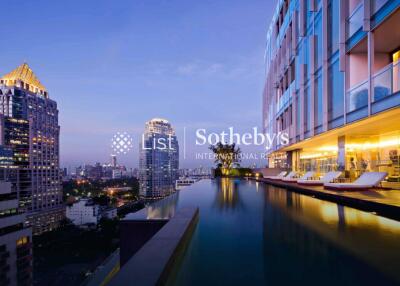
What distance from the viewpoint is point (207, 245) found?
354cm

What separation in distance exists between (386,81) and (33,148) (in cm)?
11279

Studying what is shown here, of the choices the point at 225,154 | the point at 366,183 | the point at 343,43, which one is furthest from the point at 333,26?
the point at 225,154

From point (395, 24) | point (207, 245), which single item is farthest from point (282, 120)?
point (207, 245)

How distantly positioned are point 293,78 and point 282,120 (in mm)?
5049

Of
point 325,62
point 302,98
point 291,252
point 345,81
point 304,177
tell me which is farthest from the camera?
point 302,98

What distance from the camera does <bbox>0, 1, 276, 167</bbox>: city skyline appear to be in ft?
130

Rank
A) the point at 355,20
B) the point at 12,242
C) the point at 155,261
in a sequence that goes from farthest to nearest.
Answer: the point at 12,242 → the point at 355,20 → the point at 155,261

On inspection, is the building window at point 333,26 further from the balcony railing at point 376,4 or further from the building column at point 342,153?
the building column at point 342,153

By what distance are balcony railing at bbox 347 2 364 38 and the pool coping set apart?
9.69 meters

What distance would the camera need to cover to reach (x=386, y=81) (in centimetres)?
805

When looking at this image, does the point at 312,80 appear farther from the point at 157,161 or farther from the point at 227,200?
the point at 157,161

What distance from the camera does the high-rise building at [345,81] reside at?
862 centimetres

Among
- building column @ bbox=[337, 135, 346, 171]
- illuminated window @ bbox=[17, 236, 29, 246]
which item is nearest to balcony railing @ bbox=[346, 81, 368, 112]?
building column @ bbox=[337, 135, 346, 171]

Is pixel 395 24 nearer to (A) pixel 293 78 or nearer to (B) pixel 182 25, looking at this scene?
(A) pixel 293 78
